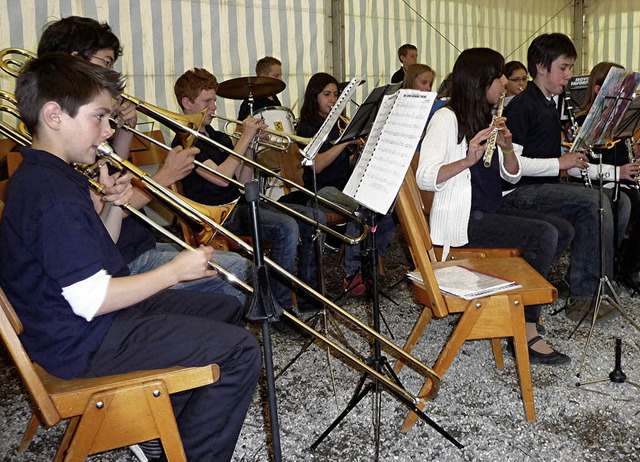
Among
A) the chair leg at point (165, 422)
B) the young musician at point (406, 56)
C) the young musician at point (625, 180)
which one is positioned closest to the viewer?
the chair leg at point (165, 422)

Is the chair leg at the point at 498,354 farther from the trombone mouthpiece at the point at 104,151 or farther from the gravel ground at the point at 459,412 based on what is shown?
the trombone mouthpiece at the point at 104,151

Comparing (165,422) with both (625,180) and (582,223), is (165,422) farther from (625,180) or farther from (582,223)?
(625,180)

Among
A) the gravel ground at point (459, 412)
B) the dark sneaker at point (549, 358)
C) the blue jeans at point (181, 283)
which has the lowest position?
the gravel ground at point (459, 412)

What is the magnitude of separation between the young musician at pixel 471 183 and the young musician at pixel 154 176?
98 centimetres

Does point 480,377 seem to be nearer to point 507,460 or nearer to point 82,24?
point 507,460

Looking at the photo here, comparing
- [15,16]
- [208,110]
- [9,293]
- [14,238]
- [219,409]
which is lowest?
[219,409]

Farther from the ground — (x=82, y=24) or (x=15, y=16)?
(x=15, y=16)

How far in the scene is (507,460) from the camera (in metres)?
2.06

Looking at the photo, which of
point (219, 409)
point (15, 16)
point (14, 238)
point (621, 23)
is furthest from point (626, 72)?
point (621, 23)

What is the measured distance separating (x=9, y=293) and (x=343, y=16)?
566 cm

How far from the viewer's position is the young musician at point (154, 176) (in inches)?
96.0

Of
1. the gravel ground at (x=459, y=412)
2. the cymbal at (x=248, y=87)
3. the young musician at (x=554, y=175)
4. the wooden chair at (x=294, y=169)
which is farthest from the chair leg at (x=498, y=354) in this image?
the cymbal at (x=248, y=87)

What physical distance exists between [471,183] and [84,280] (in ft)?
6.43

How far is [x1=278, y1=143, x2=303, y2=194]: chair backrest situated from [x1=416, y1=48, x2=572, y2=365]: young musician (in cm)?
118
